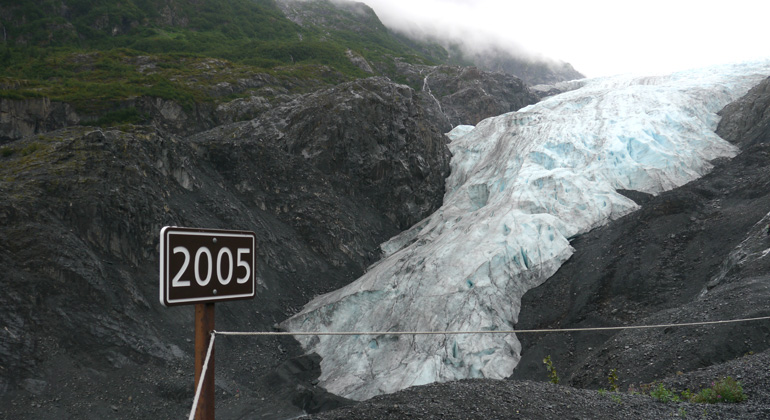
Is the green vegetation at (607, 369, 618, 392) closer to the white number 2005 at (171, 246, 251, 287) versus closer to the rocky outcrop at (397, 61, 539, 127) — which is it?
the white number 2005 at (171, 246, 251, 287)

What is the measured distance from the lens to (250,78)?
122ft

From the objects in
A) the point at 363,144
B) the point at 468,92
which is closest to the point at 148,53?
the point at 363,144

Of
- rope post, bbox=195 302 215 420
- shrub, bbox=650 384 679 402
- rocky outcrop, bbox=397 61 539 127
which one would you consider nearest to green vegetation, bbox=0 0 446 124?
rocky outcrop, bbox=397 61 539 127

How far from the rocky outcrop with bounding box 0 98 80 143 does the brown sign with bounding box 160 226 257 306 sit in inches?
1109

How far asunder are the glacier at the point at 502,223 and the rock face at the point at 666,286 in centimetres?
130

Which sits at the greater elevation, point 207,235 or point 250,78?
point 250,78

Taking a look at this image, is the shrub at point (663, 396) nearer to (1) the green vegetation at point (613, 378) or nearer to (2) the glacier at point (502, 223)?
(1) the green vegetation at point (613, 378)

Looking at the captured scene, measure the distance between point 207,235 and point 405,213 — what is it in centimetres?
2556

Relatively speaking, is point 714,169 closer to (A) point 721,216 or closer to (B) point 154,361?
(A) point 721,216

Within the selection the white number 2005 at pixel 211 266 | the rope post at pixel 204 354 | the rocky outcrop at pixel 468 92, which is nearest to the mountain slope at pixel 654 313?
the rope post at pixel 204 354

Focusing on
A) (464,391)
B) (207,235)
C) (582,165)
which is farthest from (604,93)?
(207,235)

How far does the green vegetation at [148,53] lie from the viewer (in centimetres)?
2856

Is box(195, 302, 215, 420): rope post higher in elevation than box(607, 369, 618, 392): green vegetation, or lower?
higher

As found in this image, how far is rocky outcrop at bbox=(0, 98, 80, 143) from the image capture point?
2348cm
